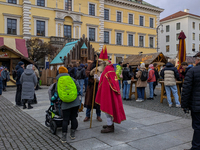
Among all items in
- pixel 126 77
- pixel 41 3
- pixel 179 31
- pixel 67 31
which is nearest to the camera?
pixel 126 77

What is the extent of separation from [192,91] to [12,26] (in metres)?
29.9

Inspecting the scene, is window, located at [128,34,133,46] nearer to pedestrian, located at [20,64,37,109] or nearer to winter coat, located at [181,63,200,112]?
pedestrian, located at [20,64,37,109]

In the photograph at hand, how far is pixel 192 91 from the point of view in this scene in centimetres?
363

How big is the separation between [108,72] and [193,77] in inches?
79.6

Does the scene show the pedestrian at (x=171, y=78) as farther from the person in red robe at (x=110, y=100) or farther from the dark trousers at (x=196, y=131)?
the dark trousers at (x=196, y=131)

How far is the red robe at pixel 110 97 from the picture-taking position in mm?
4805

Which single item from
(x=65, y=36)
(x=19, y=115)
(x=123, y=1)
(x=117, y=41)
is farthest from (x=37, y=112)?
(x=123, y=1)

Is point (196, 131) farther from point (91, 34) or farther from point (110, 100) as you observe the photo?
point (91, 34)

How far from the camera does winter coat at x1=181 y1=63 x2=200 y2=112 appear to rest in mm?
3535

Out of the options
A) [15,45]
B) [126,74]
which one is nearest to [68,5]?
[15,45]

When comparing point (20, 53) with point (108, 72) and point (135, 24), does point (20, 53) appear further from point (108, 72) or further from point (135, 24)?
point (135, 24)

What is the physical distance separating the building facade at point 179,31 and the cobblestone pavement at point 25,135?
52102 millimetres

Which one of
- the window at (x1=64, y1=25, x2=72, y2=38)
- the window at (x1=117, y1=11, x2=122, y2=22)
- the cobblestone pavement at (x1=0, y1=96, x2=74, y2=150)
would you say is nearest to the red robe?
the cobblestone pavement at (x1=0, y1=96, x2=74, y2=150)

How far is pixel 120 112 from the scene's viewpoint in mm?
4926
